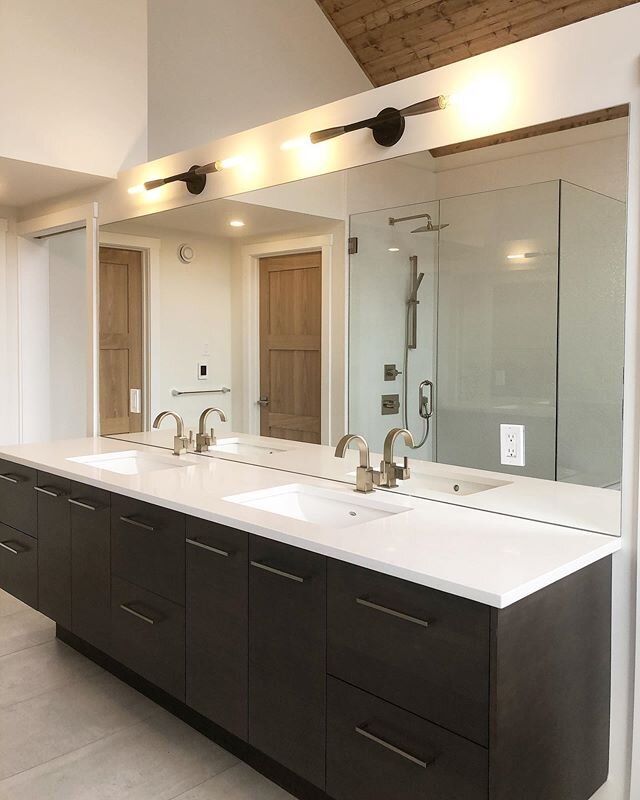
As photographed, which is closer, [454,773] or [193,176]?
[454,773]

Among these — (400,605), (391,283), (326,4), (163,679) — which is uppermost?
(326,4)

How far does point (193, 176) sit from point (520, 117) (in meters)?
1.60

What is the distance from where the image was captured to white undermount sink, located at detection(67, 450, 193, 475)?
3127 mm

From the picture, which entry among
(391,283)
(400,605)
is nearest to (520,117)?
(391,283)

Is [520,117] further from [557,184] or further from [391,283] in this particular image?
[391,283]

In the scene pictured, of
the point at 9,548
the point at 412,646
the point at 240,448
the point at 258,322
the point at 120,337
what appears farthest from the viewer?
the point at 120,337

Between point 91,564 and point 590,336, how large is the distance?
6.11ft

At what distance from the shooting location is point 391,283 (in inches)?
Answer: 93.8

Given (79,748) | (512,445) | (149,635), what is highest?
(512,445)

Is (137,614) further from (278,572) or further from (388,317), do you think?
(388,317)

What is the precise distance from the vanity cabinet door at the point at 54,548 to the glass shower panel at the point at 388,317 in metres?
1.17

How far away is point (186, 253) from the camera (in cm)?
323

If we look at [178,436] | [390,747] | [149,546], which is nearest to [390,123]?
[149,546]

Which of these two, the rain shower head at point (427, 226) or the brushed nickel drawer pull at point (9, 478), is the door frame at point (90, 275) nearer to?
the brushed nickel drawer pull at point (9, 478)
